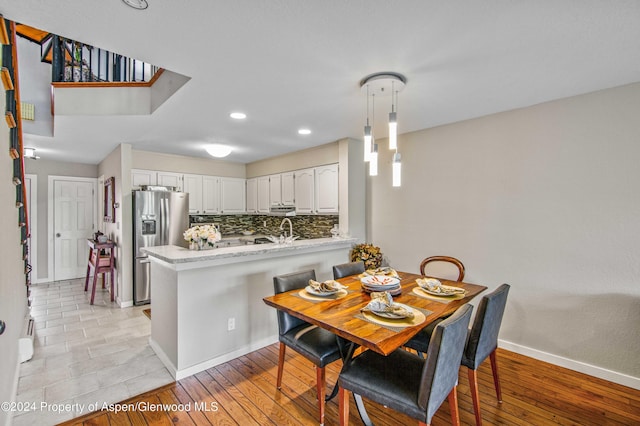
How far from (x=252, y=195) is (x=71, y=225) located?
378cm

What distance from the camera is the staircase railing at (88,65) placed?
11.1 ft

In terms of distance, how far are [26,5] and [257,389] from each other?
2755 mm

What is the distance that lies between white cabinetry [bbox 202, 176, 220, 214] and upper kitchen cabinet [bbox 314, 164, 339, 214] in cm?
225

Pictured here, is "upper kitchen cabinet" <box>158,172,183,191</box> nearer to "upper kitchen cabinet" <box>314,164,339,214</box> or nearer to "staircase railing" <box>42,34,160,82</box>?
"staircase railing" <box>42,34,160,82</box>

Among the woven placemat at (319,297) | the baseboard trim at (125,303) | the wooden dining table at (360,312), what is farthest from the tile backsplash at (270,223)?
the woven placemat at (319,297)

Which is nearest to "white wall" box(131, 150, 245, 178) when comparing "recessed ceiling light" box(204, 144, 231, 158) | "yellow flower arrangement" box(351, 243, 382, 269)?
"recessed ceiling light" box(204, 144, 231, 158)

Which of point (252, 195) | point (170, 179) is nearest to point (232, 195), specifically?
point (252, 195)

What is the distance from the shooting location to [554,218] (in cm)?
272

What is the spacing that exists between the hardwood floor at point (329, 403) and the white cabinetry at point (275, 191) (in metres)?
3.14

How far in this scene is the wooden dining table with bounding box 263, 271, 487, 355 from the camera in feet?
5.08

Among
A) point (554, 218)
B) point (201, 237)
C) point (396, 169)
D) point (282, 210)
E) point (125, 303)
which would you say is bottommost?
point (125, 303)

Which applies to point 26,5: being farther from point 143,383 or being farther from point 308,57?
point 143,383

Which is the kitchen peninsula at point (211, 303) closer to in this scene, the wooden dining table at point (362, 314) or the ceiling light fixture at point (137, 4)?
the wooden dining table at point (362, 314)

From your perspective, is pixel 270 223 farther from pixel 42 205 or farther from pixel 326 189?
pixel 42 205
